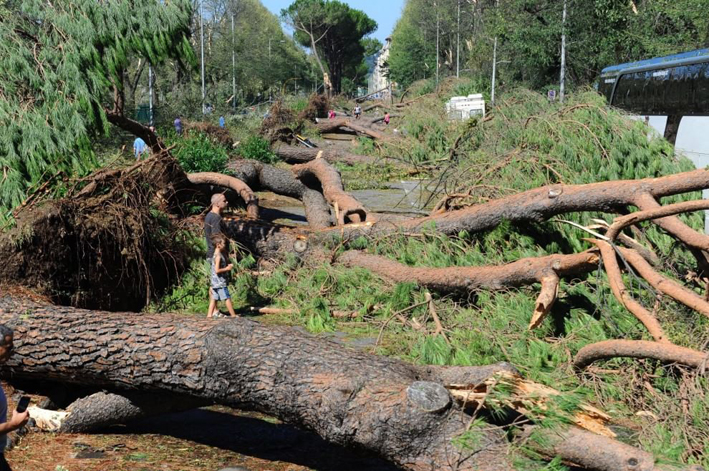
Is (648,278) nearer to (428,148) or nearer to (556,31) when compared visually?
(428,148)

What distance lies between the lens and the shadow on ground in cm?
562

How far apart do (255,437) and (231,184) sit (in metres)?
8.35

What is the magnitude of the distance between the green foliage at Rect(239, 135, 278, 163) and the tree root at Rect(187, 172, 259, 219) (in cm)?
774

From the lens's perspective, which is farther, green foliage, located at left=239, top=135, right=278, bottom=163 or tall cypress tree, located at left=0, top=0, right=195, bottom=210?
green foliage, located at left=239, top=135, right=278, bottom=163

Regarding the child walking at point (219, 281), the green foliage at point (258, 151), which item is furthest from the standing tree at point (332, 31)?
the child walking at point (219, 281)

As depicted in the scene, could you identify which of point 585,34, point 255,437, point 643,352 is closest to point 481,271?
point 643,352

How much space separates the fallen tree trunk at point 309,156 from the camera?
22422mm

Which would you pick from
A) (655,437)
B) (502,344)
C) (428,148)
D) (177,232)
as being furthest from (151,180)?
(428,148)

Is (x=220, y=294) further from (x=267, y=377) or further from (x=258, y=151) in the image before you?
(x=258, y=151)

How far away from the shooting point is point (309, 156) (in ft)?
73.8

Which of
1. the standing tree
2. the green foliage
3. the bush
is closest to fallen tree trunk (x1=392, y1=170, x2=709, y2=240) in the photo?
the bush

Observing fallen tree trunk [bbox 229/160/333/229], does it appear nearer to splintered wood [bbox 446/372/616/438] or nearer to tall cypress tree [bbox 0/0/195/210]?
tall cypress tree [bbox 0/0/195/210]

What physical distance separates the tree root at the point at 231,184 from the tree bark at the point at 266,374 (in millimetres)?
7057

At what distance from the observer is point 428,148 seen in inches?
786
